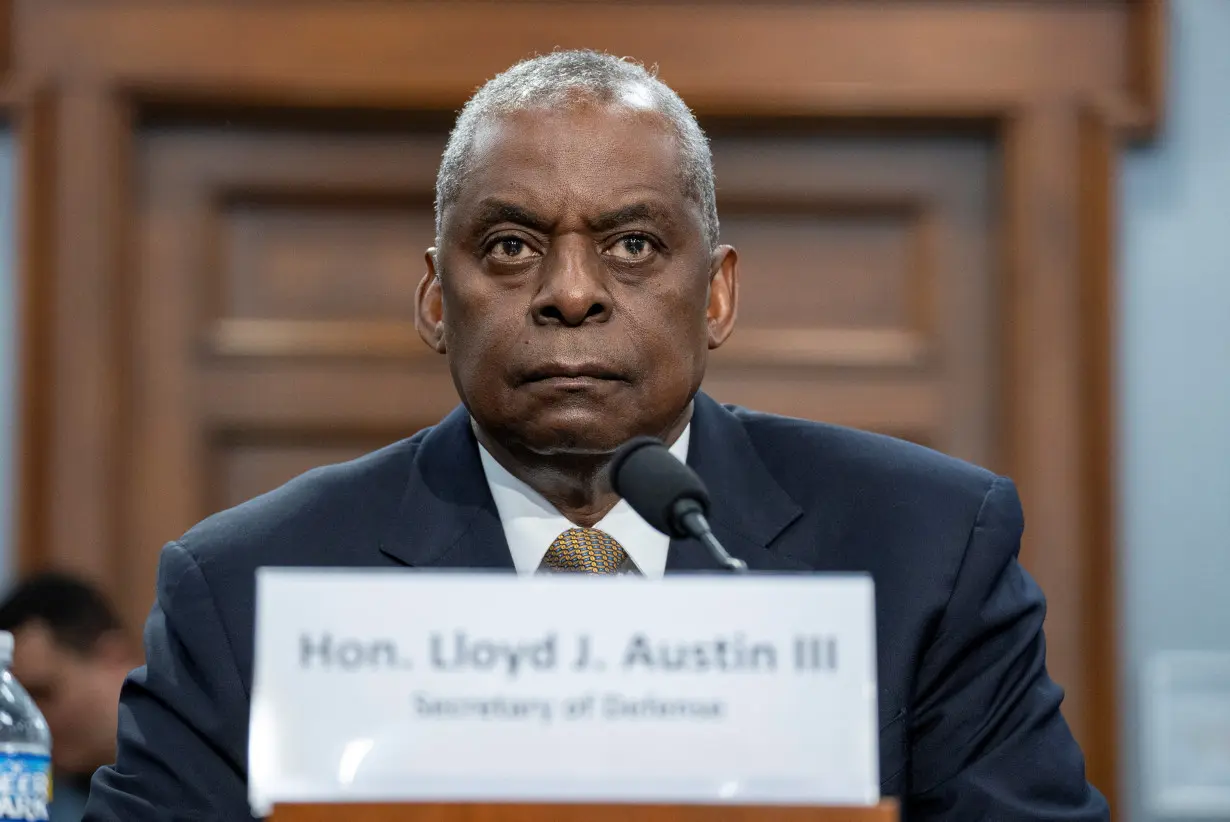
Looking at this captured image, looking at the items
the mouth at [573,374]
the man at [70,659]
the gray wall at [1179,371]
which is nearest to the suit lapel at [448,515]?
the mouth at [573,374]

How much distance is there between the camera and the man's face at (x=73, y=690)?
274 cm

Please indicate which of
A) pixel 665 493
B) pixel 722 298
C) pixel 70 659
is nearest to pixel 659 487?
pixel 665 493

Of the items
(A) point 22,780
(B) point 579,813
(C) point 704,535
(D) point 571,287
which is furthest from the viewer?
(D) point 571,287

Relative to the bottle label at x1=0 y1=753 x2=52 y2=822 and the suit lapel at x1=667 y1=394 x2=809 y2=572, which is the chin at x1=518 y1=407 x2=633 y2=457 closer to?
the suit lapel at x1=667 y1=394 x2=809 y2=572

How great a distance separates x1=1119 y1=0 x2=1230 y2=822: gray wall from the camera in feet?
9.70

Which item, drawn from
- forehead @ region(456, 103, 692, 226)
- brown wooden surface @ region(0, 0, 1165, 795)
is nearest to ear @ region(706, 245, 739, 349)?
forehead @ region(456, 103, 692, 226)

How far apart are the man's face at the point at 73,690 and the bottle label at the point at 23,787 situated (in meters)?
1.47

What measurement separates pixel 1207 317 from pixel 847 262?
25.3 inches

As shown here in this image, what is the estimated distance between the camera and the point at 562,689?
3.08ft

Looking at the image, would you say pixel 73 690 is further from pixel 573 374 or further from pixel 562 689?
pixel 562 689

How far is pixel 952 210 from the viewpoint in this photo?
123 inches

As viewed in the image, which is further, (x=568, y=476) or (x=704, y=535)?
(x=568, y=476)

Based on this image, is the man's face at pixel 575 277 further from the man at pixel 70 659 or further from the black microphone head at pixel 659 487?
the man at pixel 70 659

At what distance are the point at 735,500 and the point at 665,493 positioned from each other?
0.52m
